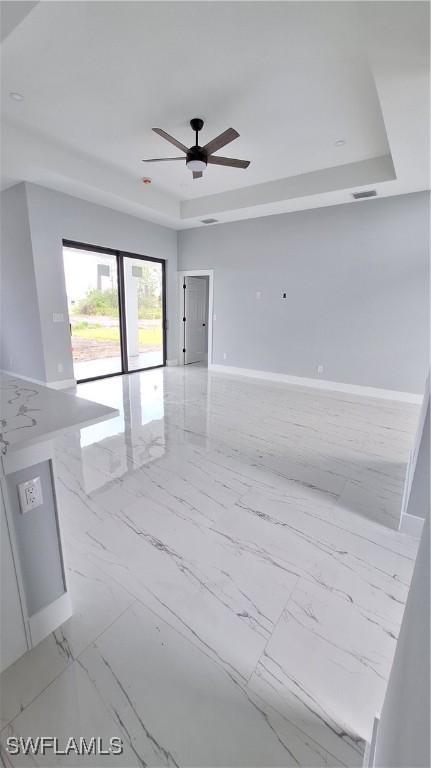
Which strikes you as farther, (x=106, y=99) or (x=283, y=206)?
(x=283, y=206)

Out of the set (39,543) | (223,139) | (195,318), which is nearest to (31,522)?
(39,543)

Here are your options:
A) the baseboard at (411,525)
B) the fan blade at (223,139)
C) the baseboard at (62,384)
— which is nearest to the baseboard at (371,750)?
the baseboard at (411,525)

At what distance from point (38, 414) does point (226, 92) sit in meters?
3.18

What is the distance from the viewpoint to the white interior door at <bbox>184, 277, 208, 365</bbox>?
713 centimetres

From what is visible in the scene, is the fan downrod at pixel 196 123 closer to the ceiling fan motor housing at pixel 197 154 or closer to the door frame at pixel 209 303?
the ceiling fan motor housing at pixel 197 154

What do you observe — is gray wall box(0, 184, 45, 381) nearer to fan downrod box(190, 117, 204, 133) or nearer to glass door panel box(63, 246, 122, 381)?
glass door panel box(63, 246, 122, 381)

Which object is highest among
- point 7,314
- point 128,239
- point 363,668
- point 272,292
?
point 128,239

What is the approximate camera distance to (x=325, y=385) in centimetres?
539

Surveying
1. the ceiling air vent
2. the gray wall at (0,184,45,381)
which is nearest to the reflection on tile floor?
the gray wall at (0,184,45,381)

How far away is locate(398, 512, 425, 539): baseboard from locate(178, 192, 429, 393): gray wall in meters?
3.27

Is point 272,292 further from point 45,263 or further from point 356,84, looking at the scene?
point 45,263

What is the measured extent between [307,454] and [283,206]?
3.93 m

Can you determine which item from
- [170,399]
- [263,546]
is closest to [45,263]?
[170,399]

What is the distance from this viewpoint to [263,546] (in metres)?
1.85
